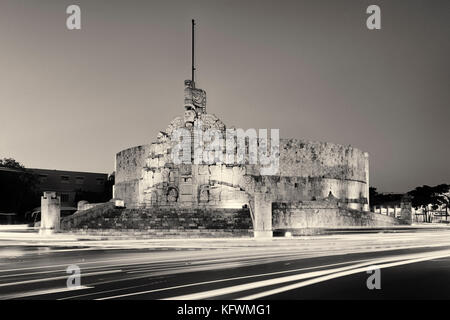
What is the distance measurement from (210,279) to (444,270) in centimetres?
461

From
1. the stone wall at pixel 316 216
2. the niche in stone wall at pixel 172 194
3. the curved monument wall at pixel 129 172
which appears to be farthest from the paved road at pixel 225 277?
the curved monument wall at pixel 129 172

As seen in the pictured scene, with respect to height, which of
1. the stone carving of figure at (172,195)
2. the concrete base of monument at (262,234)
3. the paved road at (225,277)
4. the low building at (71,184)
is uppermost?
the low building at (71,184)

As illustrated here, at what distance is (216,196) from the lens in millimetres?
35000

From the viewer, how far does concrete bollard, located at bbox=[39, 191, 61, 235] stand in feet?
86.5

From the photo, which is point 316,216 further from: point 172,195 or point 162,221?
point 172,195

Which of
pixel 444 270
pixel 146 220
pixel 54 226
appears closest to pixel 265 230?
pixel 146 220

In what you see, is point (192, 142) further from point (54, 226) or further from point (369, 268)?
point (369, 268)

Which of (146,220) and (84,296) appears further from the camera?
(146,220)

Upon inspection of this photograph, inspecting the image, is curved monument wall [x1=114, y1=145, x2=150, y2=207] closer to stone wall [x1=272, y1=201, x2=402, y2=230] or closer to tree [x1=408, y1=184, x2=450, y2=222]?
stone wall [x1=272, y1=201, x2=402, y2=230]

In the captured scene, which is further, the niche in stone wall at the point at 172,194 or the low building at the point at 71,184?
the low building at the point at 71,184

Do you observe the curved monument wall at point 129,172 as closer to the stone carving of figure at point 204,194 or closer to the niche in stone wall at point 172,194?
the niche in stone wall at point 172,194

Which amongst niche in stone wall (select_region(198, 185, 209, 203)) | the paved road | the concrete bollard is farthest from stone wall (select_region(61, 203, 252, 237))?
the paved road

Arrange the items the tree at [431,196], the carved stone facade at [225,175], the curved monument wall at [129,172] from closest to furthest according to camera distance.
A: the carved stone facade at [225,175] < the curved monument wall at [129,172] < the tree at [431,196]

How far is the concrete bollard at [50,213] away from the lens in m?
26.4
